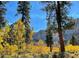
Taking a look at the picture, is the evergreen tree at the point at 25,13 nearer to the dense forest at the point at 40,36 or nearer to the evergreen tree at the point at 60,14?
the dense forest at the point at 40,36

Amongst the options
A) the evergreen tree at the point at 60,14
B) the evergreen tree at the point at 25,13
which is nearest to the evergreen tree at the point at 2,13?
the evergreen tree at the point at 25,13

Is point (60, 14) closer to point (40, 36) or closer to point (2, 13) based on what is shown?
point (40, 36)

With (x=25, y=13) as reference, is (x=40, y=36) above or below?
below

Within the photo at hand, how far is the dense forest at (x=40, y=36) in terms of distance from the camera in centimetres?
317

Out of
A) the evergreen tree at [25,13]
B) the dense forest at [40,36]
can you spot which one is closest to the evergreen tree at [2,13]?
the dense forest at [40,36]

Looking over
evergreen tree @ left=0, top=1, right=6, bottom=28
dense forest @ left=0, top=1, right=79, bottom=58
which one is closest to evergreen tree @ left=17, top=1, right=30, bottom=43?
dense forest @ left=0, top=1, right=79, bottom=58

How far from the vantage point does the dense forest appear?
125 inches

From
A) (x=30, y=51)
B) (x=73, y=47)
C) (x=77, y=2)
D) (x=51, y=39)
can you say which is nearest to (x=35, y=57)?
(x=30, y=51)

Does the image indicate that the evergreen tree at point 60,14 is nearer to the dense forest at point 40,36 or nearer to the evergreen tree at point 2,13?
the dense forest at point 40,36

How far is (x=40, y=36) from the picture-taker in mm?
3188

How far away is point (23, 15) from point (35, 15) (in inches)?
7.0

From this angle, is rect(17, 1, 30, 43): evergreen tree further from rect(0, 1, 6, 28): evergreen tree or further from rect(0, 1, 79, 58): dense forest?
rect(0, 1, 6, 28): evergreen tree

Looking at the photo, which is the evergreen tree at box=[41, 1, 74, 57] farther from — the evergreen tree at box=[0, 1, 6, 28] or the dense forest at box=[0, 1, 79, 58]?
the evergreen tree at box=[0, 1, 6, 28]

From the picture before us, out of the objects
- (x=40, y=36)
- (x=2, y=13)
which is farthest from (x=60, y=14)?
(x=2, y=13)
